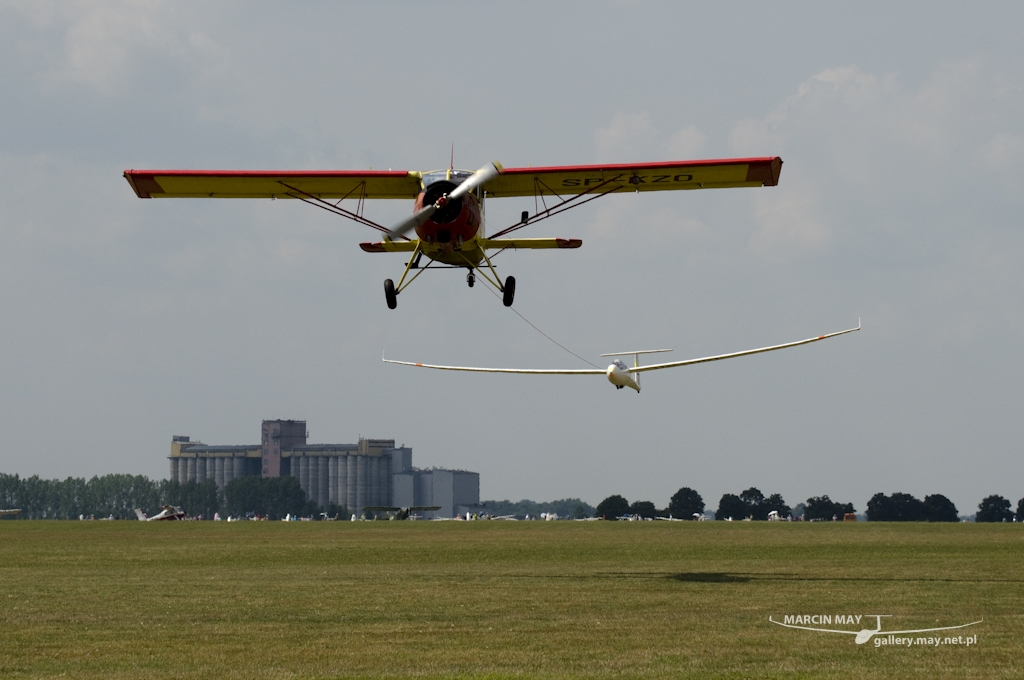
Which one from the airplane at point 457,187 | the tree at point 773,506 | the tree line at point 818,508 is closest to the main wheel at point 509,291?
the airplane at point 457,187

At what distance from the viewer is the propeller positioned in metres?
24.8

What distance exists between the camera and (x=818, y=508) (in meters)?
151

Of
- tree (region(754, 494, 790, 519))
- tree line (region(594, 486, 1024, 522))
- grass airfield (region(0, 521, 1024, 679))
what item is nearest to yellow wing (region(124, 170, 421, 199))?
grass airfield (region(0, 521, 1024, 679))

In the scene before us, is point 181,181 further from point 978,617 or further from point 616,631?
point 978,617

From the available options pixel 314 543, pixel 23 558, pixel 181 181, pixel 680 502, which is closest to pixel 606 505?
pixel 680 502

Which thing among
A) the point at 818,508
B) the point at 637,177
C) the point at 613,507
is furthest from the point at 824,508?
the point at 637,177

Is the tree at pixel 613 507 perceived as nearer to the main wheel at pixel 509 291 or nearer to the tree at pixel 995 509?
the tree at pixel 995 509

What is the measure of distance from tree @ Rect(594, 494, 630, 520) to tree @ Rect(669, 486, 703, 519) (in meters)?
8.24

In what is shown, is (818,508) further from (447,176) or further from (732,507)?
(447,176)

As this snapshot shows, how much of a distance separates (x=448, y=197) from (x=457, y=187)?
367 millimetres

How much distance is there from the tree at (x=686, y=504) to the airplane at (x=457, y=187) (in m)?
138

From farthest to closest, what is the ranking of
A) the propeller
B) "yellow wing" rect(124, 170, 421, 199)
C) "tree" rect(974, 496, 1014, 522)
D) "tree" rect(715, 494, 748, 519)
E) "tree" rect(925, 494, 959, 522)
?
"tree" rect(715, 494, 748, 519) → "tree" rect(974, 496, 1014, 522) → "tree" rect(925, 494, 959, 522) → "yellow wing" rect(124, 170, 421, 199) → the propeller

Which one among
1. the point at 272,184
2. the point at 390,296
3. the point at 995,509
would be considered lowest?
the point at 995,509

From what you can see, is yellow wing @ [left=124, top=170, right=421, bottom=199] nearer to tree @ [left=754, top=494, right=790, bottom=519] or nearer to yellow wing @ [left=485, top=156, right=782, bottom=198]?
yellow wing @ [left=485, top=156, right=782, bottom=198]
